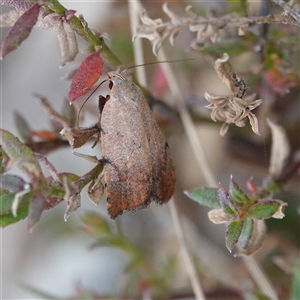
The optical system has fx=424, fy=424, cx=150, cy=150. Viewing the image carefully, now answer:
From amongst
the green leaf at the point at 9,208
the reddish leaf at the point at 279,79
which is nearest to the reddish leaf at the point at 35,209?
the green leaf at the point at 9,208

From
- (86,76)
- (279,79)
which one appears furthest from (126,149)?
→ (279,79)

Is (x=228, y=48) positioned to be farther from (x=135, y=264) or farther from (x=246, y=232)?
(x=135, y=264)

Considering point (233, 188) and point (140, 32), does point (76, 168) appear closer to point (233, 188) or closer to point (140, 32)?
point (140, 32)

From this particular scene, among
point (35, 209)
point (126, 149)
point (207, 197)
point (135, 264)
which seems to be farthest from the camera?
point (135, 264)

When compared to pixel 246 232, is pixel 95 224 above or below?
below

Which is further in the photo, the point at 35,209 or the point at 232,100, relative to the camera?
the point at 232,100

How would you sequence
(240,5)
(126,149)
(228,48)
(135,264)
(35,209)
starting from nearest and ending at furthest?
(35,209)
(126,149)
(240,5)
(228,48)
(135,264)
